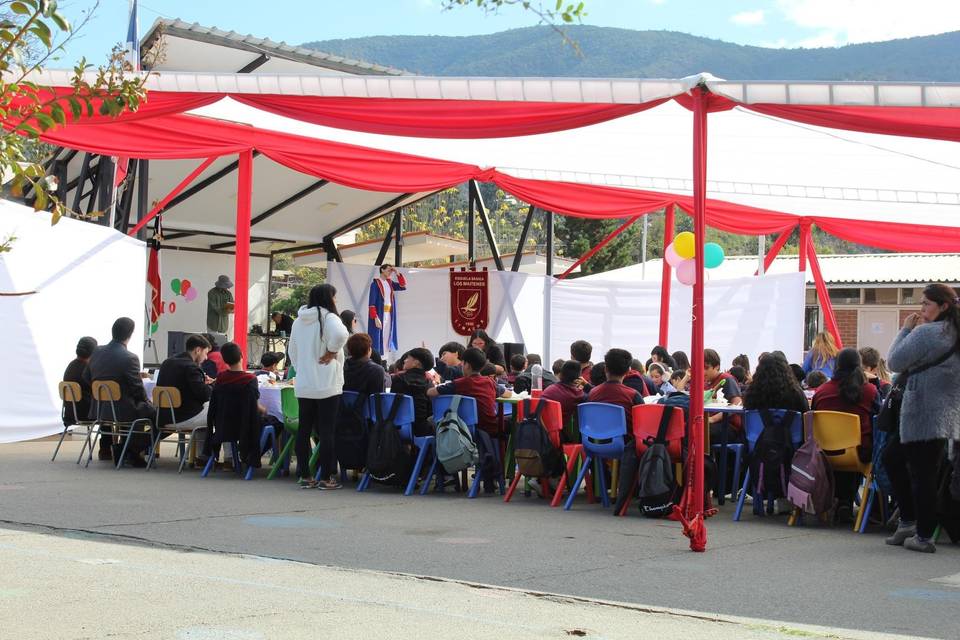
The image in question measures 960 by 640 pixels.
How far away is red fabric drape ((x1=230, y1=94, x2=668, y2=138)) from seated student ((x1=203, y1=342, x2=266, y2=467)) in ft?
7.93

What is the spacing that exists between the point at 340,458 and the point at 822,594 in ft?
15.6

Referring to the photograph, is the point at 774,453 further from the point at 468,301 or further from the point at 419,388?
the point at 468,301

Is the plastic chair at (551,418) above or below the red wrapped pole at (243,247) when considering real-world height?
below

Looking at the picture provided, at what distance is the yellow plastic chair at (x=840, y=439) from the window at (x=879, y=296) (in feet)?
76.0

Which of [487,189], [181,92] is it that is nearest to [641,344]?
[181,92]

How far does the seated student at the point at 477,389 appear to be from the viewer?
8.97m

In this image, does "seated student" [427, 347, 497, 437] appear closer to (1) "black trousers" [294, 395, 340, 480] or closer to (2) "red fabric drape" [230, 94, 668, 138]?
(1) "black trousers" [294, 395, 340, 480]

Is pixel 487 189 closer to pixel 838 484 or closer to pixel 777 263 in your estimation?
pixel 777 263

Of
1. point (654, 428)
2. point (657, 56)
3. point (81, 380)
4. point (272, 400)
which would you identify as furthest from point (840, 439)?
point (657, 56)

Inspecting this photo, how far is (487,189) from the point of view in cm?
8419

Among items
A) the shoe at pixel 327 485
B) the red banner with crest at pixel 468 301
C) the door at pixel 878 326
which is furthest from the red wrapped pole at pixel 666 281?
the door at pixel 878 326

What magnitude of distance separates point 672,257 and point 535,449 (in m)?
7.20

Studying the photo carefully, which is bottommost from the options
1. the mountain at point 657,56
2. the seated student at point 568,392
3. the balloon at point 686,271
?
the seated student at point 568,392

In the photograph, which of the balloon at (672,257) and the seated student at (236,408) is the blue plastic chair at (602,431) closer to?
the seated student at (236,408)
